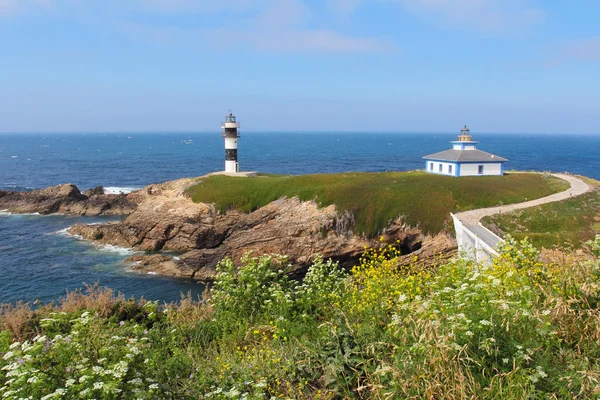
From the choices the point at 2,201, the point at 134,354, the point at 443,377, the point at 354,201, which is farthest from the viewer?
the point at 2,201

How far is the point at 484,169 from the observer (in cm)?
5434

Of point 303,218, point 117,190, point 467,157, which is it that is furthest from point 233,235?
point 117,190

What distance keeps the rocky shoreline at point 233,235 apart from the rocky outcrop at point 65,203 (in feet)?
25.6

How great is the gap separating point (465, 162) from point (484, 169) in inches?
136

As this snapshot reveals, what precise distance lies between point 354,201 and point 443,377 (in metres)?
38.4

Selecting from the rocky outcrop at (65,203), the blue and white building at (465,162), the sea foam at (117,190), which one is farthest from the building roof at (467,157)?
the sea foam at (117,190)

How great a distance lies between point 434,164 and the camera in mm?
57594

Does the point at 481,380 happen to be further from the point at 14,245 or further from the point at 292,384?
the point at 14,245

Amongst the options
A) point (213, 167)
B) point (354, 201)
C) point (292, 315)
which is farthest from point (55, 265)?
point (213, 167)

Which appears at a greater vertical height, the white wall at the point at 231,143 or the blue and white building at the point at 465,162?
the white wall at the point at 231,143

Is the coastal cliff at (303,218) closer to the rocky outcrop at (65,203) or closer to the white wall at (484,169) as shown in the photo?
Answer: the white wall at (484,169)

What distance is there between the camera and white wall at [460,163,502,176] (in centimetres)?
5312

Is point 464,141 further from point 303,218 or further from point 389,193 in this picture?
point 303,218

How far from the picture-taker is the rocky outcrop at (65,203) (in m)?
60.5
